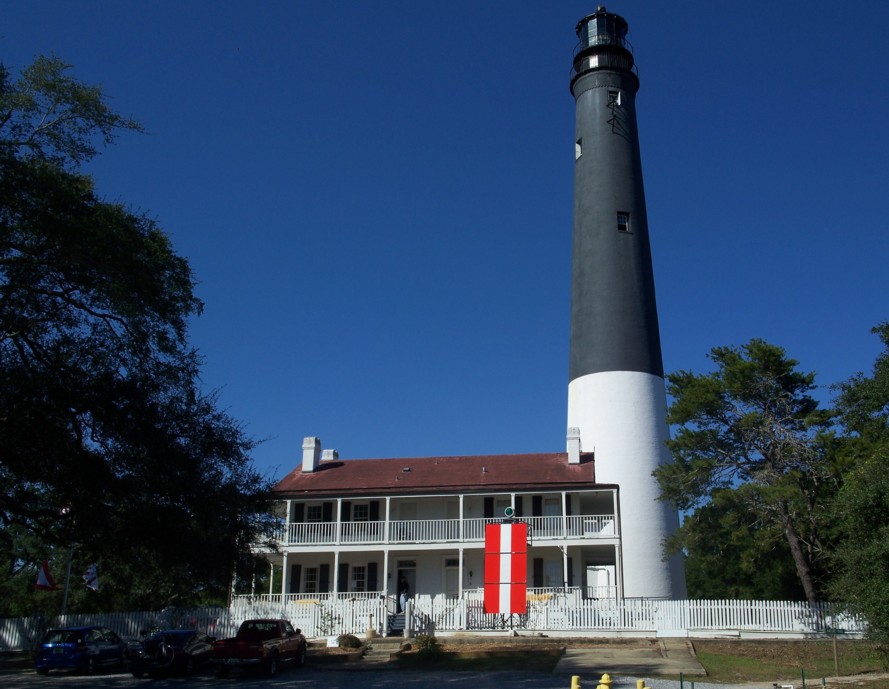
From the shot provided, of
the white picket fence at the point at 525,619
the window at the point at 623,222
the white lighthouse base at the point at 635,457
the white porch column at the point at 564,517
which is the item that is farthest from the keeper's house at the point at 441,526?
the window at the point at 623,222

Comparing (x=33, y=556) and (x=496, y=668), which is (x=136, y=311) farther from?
(x=33, y=556)

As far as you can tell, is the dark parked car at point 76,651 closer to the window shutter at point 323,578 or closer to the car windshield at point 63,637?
the car windshield at point 63,637

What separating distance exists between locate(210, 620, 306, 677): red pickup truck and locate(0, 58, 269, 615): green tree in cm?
249

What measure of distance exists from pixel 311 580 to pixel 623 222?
18446 millimetres

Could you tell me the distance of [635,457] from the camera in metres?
32.1

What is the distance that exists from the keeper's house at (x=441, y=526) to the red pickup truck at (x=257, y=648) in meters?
9.63

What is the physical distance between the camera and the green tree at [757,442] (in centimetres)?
2627

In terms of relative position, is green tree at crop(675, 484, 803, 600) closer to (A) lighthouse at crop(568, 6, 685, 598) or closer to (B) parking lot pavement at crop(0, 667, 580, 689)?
(A) lighthouse at crop(568, 6, 685, 598)

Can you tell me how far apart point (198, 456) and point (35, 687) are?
658cm

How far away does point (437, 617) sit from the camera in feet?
86.6

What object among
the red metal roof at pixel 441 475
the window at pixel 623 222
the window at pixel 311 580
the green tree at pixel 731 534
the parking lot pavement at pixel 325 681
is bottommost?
the parking lot pavement at pixel 325 681

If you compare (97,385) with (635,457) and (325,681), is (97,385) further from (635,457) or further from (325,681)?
(635,457)

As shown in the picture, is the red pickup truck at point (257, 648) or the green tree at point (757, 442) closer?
the red pickup truck at point (257, 648)

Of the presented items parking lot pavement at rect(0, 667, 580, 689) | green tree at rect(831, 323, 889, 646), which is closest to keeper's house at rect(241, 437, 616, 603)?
parking lot pavement at rect(0, 667, 580, 689)
